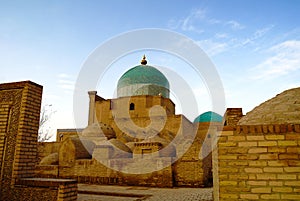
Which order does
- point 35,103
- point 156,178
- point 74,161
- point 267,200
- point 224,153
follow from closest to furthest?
point 267,200 → point 224,153 → point 35,103 → point 156,178 → point 74,161

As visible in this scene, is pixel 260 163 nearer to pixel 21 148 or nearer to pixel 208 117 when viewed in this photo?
pixel 21 148

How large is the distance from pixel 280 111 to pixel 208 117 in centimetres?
2250

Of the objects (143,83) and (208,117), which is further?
(208,117)

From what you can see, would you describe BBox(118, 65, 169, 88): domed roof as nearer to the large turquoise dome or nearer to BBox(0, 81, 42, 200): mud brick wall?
the large turquoise dome

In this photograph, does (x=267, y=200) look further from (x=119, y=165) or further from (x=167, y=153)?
(x=167, y=153)

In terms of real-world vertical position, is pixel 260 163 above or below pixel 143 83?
below

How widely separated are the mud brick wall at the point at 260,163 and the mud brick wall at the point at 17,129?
3.86 metres

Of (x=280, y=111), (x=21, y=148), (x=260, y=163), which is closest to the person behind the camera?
(x=260, y=163)

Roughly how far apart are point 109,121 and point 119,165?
9946 mm

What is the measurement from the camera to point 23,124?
5035 millimetres

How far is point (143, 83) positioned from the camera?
2358cm

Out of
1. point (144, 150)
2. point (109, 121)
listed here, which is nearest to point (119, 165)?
point (144, 150)

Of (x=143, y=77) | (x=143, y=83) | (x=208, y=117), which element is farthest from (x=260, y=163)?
(x=208, y=117)

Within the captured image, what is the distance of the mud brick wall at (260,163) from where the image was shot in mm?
3184
